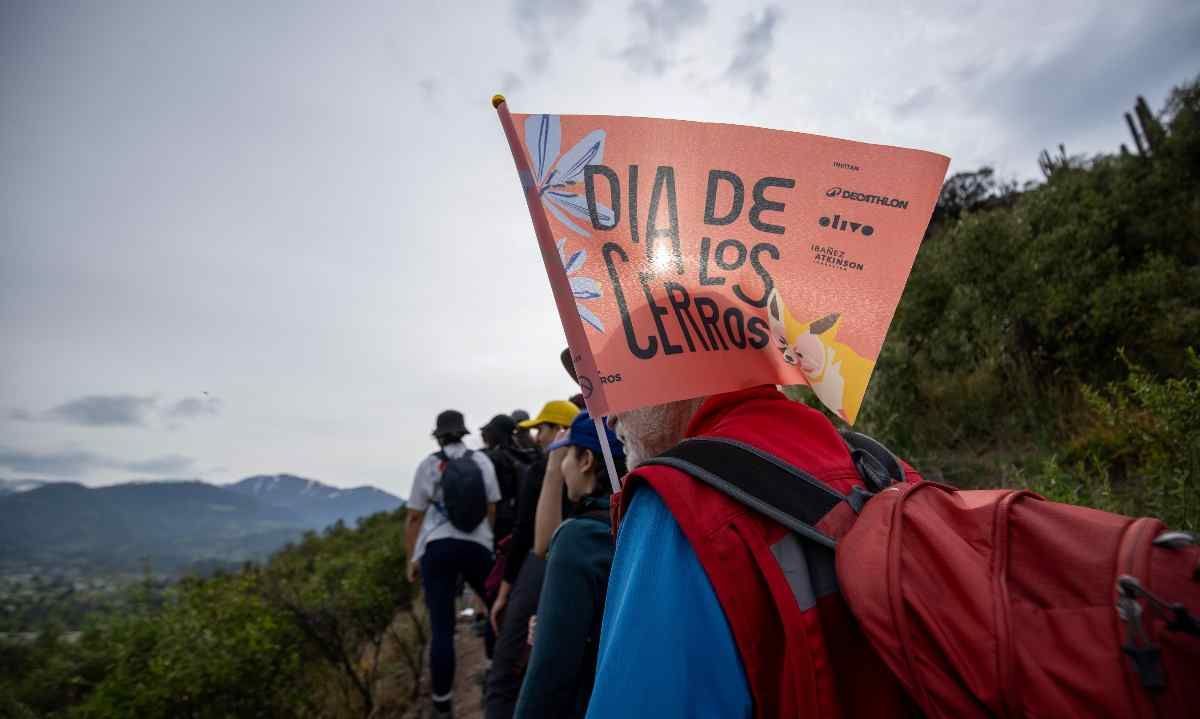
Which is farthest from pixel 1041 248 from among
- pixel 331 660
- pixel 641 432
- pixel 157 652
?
pixel 157 652

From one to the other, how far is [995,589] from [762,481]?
0.36 m

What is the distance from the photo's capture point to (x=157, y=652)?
4035 mm

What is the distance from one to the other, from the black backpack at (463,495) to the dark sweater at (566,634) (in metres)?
2.81

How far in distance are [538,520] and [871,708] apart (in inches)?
90.4

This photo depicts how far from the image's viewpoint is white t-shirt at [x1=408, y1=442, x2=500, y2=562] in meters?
4.67

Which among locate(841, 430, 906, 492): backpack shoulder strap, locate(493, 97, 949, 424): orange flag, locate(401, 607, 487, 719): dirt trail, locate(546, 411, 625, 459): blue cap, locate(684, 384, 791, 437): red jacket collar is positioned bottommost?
locate(401, 607, 487, 719): dirt trail

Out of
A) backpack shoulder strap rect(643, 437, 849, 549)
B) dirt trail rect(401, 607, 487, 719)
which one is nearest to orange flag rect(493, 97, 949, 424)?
backpack shoulder strap rect(643, 437, 849, 549)

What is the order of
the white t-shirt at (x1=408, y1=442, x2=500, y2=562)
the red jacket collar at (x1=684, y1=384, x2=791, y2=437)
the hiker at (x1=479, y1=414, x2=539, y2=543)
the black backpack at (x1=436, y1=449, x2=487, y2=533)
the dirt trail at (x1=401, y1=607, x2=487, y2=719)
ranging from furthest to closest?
the dirt trail at (x1=401, y1=607, x2=487, y2=719)
the hiker at (x1=479, y1=414, x2=539, y2=543)
the white t-shirt at (x1=408, y1=442, x2=500, y2=562)
the black backpack at (x1=436, y1=449, x2=487, y2=533)
the red jacket collar at (x1=684, y1=384, x2=791, y2=437)

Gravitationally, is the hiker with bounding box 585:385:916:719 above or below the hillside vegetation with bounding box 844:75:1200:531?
below

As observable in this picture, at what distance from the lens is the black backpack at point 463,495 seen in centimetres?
456

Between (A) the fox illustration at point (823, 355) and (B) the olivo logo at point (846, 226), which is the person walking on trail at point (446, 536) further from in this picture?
(B) the olivo logo at point (846, 226)

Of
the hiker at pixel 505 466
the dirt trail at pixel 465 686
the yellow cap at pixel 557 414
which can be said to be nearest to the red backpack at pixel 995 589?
the yellow cap at pixel 557 414

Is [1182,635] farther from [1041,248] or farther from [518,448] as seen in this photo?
[1041,248]

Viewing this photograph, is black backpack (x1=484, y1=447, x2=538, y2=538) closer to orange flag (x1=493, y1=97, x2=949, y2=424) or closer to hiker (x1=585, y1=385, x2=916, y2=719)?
orange flag (x1=493, y1=97, x2=949, y2=424)
